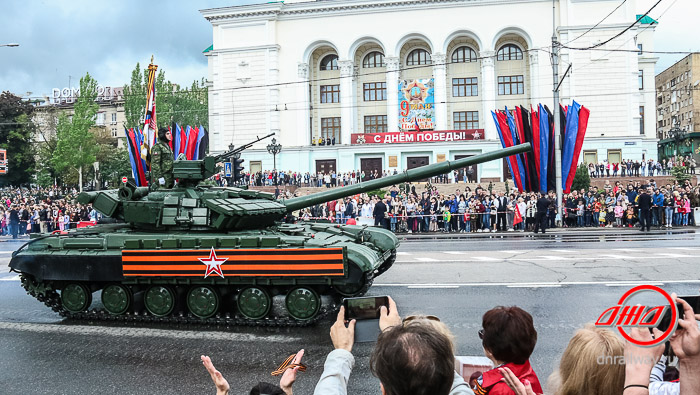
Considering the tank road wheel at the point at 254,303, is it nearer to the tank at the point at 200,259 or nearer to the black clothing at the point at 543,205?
the tank at the point at 200,259

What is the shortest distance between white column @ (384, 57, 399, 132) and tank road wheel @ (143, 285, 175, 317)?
42.8m

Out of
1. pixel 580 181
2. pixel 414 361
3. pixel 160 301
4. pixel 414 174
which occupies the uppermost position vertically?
pixel 580 181

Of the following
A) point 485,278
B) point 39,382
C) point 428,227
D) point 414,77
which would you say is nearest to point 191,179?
point 39,382

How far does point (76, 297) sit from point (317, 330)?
4.00m

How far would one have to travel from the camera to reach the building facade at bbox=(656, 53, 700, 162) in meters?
72.7

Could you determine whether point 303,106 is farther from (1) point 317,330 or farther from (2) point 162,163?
(1) point 317,330

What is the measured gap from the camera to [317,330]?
30.1ft

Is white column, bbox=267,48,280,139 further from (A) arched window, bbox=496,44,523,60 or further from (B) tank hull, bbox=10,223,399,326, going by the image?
(B) tank hull, bbox=10,223,399,326

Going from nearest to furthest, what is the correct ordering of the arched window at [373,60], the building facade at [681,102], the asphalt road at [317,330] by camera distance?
1. the asphalt road at [317,330]
2. the arched window at [373,60]
3. the building facade at [681,102]

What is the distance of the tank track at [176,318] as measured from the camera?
9.32 metres

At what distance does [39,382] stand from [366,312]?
5.38m

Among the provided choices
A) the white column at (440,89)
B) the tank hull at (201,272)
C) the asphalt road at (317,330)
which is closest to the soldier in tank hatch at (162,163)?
the tank hull at (201,272)

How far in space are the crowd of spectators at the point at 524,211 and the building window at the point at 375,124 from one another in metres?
27.2

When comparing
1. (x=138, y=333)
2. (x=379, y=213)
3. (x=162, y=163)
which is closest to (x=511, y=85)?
(x=379, y=213)
